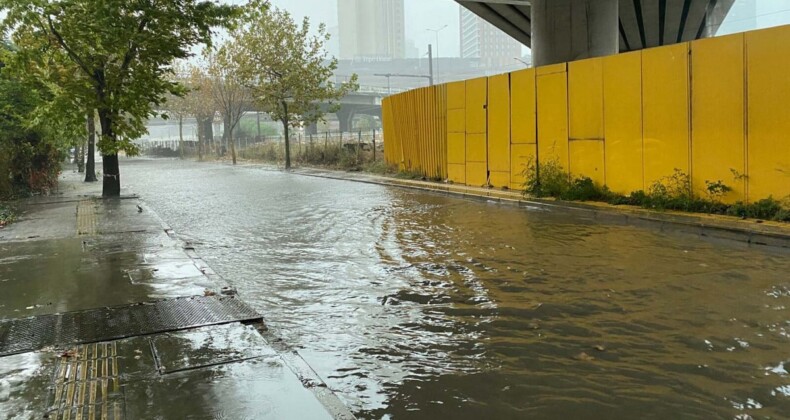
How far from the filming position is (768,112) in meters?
10.6

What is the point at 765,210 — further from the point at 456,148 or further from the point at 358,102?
the point at 358,102

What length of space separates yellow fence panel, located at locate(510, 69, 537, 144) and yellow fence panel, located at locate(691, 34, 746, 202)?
15.9ft

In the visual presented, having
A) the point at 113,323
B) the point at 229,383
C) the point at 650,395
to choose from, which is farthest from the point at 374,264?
the point at 650,395

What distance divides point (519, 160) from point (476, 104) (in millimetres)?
2829

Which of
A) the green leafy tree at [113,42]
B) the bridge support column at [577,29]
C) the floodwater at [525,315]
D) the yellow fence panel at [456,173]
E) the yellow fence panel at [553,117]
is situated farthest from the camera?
the yellow fence panel at [456,173]

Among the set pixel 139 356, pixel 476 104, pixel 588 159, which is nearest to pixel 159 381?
pixel 139 356

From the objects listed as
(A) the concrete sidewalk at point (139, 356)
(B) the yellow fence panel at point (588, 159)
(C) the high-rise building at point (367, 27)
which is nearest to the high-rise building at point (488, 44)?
(C) the high-rise building at point (367, 27)

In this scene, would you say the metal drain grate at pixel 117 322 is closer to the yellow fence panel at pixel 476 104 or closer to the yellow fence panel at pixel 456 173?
the yellow fence panel at pixel 476 104

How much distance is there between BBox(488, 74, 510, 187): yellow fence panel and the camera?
56.9 ft

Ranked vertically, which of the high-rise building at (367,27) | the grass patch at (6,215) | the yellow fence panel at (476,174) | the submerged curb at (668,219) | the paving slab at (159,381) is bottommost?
the paving slab at (159,381)

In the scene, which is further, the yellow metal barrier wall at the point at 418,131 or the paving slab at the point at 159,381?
the yellow metal barrier wall at the point at 418,131

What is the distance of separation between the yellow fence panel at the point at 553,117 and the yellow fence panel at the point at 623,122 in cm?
134

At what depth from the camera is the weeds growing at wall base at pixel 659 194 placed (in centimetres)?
1062

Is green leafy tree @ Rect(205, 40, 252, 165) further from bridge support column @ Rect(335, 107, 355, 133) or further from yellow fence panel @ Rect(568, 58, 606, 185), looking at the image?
bridge support column @ Rect(335, 107, 355, 133)
